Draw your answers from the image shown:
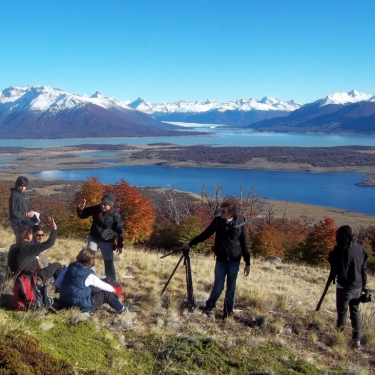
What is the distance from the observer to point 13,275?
5234 millimetres

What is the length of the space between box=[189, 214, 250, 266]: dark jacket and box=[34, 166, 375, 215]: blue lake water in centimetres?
5512

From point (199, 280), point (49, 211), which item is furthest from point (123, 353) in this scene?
point (49, 211)

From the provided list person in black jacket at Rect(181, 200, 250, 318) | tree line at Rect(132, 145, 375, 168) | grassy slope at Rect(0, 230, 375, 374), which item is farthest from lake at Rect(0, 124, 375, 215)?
person in black jacket at Rect(181, 200, 250, 318)

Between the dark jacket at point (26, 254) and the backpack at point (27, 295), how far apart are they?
0.19m

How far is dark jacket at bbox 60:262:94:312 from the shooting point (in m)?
4.95

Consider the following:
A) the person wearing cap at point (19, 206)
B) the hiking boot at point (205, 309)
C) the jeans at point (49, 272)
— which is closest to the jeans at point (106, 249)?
the jeans at point (49, 272)

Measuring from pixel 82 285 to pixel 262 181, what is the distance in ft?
282

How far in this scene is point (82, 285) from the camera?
16.5ft

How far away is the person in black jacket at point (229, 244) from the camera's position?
532 centimetres

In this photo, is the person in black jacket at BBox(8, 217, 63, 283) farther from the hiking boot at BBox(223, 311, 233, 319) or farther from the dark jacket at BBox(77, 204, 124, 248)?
the hiking boot at BBox(223, 311, 233, 319)

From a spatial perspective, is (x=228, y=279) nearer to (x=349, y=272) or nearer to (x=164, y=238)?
(x=349, y=272)

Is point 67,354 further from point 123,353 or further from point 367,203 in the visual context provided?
point 367,203

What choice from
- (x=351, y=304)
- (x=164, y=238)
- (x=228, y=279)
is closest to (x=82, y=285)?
(x=228, y=279)

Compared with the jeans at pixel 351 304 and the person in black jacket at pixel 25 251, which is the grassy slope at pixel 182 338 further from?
the person in black jacket at pixel 25 251
